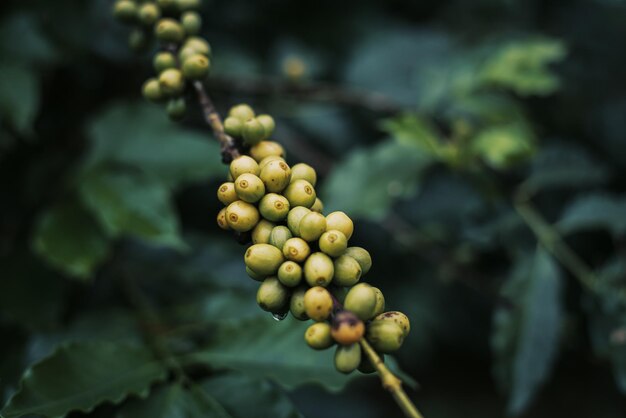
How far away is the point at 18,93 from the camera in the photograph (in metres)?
1.79

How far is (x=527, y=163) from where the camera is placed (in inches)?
89.4

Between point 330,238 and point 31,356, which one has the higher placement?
point 330,238

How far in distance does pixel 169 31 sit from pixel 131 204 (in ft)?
2.07

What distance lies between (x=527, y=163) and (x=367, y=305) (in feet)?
Result: 5.28

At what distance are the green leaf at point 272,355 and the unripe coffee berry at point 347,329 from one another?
0.47m

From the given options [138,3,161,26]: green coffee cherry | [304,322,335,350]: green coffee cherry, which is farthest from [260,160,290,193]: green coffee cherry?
[138,3,161,26]: green coffee cherry

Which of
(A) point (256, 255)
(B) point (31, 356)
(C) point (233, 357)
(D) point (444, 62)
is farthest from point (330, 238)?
(D) point (444, 62)

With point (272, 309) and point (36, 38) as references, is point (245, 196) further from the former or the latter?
point (36, 38)

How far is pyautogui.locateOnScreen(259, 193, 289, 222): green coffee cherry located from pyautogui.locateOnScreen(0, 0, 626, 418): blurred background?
458mm

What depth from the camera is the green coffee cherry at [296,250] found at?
0.90m

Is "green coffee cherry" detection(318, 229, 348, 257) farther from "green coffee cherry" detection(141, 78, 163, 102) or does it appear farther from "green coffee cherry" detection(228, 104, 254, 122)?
"green coffee cherry" detection(141, 78, 163, 102)

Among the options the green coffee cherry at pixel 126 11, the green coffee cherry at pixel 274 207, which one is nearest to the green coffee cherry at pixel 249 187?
the green coffee cherry at pixel 274 207

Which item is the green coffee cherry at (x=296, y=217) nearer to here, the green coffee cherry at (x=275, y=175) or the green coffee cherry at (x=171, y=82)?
the green coffee cherry at (x=275, y=175)

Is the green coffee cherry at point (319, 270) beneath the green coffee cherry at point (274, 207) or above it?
beneath
